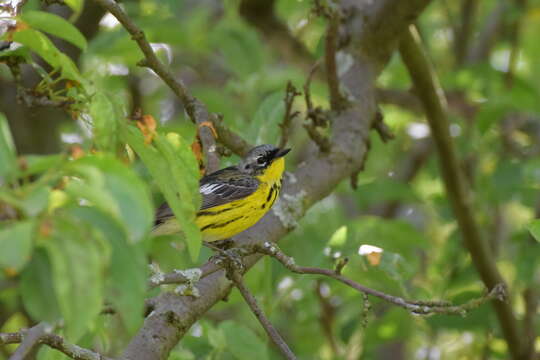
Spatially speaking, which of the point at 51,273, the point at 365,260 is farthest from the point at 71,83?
the point at 365,260

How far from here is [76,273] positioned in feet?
5.08

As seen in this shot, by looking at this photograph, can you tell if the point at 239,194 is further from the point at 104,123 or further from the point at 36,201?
the point at 36,201

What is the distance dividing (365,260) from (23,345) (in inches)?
84.1

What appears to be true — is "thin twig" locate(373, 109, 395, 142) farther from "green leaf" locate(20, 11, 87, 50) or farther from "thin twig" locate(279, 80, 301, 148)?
"green leaf" locate(20, 11, 87, 50)

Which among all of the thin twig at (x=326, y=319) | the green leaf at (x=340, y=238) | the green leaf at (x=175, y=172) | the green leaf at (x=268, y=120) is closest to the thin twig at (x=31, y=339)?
the green leaf at (x=175, y=172)

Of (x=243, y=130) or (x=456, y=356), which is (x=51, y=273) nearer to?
(x=243, y=130)

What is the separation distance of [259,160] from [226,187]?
0.33m

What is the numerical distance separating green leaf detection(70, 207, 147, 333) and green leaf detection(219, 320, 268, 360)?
7.11ft

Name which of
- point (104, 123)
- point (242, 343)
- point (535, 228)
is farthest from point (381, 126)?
point (104, 123)

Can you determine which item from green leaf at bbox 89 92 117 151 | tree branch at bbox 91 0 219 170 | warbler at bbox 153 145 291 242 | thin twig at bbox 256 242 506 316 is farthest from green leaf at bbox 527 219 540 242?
warbler at bbox 153 145 291 242

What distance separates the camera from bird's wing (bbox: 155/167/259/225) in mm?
5344

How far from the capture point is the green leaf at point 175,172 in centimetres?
216

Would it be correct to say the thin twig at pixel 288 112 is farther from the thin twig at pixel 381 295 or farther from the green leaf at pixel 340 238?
the thin twig at pixel 381 295

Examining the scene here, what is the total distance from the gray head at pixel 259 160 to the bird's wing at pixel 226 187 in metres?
0.08
